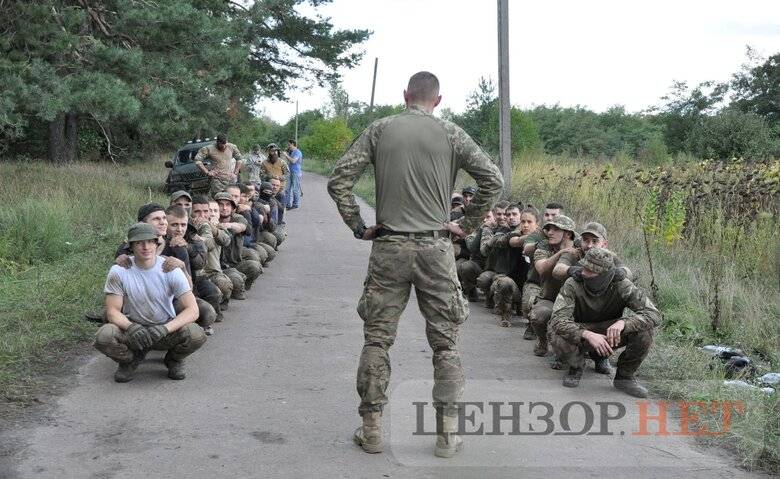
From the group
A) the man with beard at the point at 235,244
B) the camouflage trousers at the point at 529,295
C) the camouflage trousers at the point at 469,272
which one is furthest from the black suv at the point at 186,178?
the camouflage trousers at the point at 529,295

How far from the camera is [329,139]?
56375mm

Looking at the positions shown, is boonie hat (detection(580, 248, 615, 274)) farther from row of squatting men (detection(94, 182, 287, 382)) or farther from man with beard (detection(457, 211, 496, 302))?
man with beard (detection(457, 211, 496, 302))

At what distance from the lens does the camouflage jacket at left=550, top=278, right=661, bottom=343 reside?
6801mm

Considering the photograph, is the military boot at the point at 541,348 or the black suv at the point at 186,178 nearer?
the military boot at the point at 541,348

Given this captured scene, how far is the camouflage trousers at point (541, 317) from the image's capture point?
7.95m

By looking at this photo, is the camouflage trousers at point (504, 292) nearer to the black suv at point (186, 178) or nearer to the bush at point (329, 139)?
the black suv at point (186, 178)

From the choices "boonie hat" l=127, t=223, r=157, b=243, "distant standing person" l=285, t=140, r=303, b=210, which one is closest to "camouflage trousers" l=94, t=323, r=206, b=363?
"boonie hat" l=127, t=223, r=157, b=243

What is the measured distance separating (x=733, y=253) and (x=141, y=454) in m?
8.40

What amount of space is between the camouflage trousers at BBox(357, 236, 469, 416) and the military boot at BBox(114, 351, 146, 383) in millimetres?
2361

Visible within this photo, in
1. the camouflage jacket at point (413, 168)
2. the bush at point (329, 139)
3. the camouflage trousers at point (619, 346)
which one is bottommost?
the camouflage trousers at point (619, 346)

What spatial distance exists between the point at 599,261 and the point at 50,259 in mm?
8637

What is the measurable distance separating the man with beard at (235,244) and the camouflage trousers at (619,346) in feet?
15.3

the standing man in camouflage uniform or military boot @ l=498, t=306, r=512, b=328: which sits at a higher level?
the standing man in camouflage uniform

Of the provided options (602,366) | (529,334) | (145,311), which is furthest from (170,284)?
(529,334)
